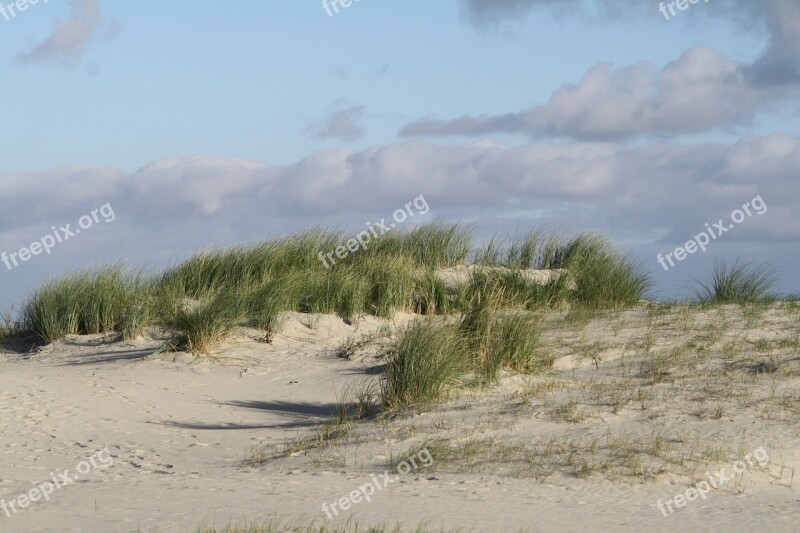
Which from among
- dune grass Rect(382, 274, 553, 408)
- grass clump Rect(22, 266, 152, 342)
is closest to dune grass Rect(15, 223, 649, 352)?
grass clump Rect(22, 266, 152, 342)

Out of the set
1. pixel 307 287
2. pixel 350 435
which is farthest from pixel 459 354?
pixel 307 287

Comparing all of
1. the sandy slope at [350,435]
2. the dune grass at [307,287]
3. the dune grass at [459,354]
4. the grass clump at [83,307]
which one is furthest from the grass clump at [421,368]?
the grass clump at [83,307]

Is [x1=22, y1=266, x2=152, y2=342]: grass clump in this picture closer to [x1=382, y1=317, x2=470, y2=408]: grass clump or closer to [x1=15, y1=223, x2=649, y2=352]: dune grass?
[x1=15, y1=223, x2=649, y2=352]: dune grass

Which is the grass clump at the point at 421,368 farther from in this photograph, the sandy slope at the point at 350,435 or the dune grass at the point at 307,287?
the dune grass at the point at 307,287

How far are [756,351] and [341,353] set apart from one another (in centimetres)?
436

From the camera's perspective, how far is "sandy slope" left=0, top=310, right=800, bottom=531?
5453mm

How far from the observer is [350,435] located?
736 cm

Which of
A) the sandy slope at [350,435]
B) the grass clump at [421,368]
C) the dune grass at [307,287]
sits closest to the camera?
the sandy slope at [350,435]

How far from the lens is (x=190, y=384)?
32.6ft

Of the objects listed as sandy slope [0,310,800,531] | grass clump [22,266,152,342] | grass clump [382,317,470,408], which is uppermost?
grass clump [22,266,152,342]

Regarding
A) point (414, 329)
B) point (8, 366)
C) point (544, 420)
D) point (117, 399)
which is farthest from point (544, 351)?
point (8, 366)

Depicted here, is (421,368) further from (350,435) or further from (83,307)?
(83,307)

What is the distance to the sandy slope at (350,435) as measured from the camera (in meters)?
5.45

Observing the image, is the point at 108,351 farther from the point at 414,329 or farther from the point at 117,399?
the point at 414,329
